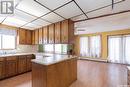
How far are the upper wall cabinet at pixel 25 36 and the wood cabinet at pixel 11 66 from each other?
4.12ft

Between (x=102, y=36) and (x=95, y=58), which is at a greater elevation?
(x=102, y=36)

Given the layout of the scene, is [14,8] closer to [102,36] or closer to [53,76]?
[53,76]

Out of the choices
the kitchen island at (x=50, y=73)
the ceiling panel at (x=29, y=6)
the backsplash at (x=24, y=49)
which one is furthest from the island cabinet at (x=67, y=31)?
the backsplash at (x=24, y=49)

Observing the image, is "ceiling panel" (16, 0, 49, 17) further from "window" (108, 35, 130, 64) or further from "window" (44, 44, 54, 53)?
"window" (108, 35, 130, 64)

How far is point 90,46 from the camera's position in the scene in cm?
780

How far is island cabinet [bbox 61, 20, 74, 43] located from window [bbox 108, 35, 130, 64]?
14.2ft

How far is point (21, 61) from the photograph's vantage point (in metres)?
4.07

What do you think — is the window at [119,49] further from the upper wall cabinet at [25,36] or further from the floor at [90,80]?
the upper wall cabinet at [25,36]

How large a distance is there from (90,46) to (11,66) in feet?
20.2

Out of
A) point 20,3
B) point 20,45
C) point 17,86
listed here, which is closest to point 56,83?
point 17,86

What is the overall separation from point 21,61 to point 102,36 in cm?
612

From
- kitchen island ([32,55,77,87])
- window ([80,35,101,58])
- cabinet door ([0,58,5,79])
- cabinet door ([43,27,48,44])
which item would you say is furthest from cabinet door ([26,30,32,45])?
window ([80,35,101,58])

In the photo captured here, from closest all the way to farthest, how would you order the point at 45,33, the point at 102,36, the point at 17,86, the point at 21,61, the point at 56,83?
the point at 56,83 → the point at 17,86 → the point at 21,61 → the point at 45,33 → the point at 102,36

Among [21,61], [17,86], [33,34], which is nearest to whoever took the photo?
[17,86]
